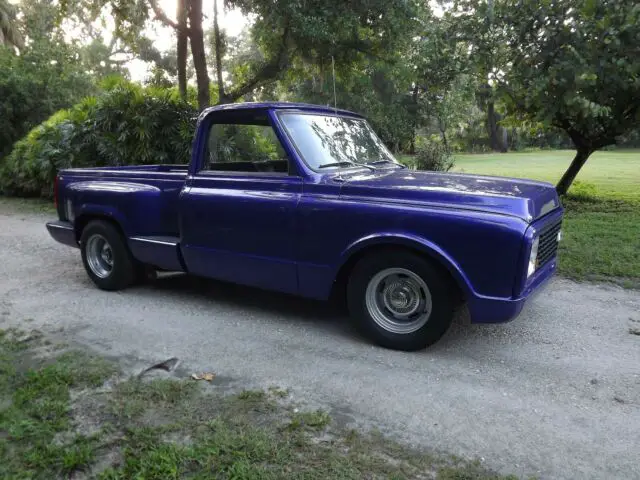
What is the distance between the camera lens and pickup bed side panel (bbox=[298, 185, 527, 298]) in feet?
11.9

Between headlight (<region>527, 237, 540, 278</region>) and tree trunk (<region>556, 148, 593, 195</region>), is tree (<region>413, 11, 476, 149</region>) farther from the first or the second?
headlight (<region>527, 237, 540, 278</region>)

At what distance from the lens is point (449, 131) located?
40.4 metres

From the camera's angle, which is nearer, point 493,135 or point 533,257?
point 533,257

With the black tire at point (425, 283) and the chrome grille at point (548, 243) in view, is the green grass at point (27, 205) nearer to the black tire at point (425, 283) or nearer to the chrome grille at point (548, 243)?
the black tire at point (425, 283)

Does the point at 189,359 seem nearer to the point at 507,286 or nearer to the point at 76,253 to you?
the point at 507,286

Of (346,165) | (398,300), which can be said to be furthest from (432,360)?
(346,165)

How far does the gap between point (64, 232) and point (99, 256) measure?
56cm

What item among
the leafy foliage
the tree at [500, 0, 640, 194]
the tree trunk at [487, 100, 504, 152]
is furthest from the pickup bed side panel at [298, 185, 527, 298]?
the tree trunk at [487, 100, 504, 152]

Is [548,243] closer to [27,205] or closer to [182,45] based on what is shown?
[182,45]

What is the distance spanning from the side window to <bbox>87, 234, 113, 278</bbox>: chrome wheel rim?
169 centimetres

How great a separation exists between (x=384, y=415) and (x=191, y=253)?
2.60 metres

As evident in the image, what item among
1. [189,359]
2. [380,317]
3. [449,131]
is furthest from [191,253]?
[449,131]

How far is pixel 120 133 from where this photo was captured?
38.3ft

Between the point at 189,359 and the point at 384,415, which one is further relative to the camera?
the point at 189,359
